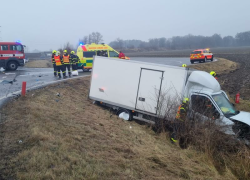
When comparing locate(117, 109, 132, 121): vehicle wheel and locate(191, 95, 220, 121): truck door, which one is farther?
locate(117, 109, 132, 121): vehicle wheel

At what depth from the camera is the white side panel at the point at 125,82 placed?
24.1ft

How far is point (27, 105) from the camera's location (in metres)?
7.02

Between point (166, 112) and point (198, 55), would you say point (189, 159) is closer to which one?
point (166, 112)

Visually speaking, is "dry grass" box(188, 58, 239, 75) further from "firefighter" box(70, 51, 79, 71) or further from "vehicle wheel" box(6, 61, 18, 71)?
"vehicle wheel" box(6, 61, 18, 71)

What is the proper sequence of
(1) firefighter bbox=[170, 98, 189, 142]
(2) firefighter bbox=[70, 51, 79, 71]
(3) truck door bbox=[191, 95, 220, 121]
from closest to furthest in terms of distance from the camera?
(3) truck door bbox=[191, 95, 220, 121] → (1) firefighter bbox=[170, 98, 189, 142] → (2) firefighter bbox=[70, 51, 79, 71]

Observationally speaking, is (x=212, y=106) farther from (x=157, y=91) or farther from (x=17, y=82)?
(x=17, y=82)

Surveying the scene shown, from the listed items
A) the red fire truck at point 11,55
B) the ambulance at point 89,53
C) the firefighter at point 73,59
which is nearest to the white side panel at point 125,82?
the firefighter at point 73,59

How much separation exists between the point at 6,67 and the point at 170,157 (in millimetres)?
15986

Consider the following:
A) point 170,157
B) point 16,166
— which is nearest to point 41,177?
point 16,166

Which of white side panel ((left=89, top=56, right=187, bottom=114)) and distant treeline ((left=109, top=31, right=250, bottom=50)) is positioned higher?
distant treeline ((left=109, top=31, right=250, bottom=50))

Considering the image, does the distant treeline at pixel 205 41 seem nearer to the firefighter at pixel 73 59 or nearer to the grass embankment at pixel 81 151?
the firefighter at pixel 73 59

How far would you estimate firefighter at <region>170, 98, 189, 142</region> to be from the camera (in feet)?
21.6

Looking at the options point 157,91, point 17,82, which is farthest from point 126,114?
point 17,82

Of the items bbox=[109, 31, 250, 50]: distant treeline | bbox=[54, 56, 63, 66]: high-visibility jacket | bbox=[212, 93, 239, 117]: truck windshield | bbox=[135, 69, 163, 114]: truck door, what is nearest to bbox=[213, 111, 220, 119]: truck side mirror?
bbox=[212, 93, 239, 117]: truck windshield
